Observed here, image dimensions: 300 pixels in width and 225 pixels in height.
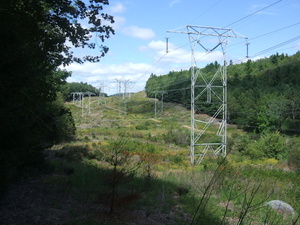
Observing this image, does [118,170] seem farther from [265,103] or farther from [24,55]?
[265,103]

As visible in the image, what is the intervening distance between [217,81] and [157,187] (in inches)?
2378

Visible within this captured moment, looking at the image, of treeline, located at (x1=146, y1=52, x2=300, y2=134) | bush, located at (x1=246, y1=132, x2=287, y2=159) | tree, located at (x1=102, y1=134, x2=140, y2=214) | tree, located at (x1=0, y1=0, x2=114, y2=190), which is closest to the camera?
tree, located at (x1=0, y1=0, x2=114, y2=190)

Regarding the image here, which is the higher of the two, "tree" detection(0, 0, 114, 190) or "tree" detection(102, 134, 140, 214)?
"tree" detection(0, 0, 114, 190)

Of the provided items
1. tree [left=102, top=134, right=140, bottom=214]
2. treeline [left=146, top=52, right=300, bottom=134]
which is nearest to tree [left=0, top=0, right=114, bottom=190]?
tree [left=102, top=134, right=140, bottom=214]

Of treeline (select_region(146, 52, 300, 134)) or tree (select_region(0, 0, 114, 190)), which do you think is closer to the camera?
tree (select_region(0, 0, 114, 190))

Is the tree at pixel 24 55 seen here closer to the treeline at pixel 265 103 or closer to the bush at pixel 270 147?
the bush at pixel 270 147

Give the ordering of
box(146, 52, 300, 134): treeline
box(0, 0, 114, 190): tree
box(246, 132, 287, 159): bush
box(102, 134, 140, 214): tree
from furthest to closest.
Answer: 1. box(146, 52, 300, 134): treeline
2. box(246, 132, 287, 159): bush
3. box(102, 134, 140, 214): tree
4. box(0, 0, 114, 190): tree

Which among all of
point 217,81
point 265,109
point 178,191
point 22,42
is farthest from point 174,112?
point 22,42

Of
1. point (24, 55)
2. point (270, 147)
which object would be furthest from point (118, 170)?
point (270, 147)

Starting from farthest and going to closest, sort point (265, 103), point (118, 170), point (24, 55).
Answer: point (265, 103) < point (118, 170) < point (24, 55)

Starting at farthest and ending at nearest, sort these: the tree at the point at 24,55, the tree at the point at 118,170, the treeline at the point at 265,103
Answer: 1. the treeline at the point at 265,103
2. the tree at the point at 118,170
3. the tree at the point at 24,55

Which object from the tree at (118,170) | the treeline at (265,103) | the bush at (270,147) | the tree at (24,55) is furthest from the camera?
the treeline at (265,103)

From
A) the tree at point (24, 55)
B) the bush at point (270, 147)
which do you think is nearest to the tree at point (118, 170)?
the tree at point (24, 55)

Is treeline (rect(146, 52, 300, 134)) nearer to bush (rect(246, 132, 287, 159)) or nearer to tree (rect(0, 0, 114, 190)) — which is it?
bush (rect(246, 132, 287, 159))
